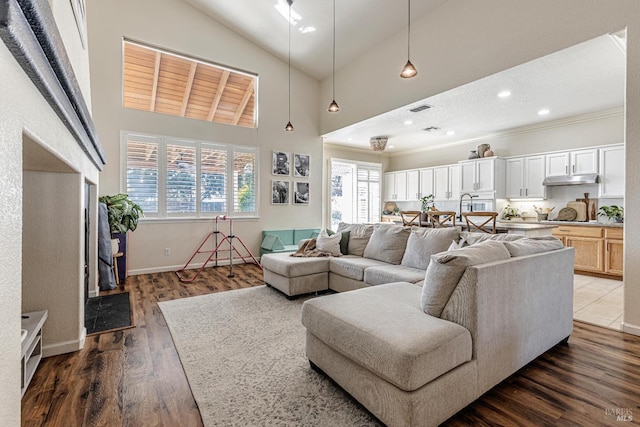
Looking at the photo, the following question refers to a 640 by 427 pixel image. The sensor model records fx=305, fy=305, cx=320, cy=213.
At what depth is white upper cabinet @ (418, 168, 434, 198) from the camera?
317 inches

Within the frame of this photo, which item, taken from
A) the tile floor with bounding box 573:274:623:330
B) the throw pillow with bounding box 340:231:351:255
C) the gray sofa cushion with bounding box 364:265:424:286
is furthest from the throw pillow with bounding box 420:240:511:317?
the throw pillow with bounding box 340:231:351:255

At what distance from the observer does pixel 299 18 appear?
506 cm

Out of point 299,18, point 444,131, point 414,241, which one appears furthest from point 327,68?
point 414,241

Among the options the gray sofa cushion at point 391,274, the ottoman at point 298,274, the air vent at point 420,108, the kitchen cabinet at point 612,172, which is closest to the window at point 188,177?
the ottoman at point 298,274

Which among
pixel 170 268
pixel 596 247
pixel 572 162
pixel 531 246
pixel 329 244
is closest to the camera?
pixel 531 246

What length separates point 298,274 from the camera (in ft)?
12.1

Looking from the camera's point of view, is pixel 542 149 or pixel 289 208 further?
pixel 289 208

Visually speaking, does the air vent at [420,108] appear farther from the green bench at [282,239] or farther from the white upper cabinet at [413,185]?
the white upper cabinet at [413,185]

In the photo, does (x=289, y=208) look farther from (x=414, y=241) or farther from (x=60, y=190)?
(x=60, y=190)

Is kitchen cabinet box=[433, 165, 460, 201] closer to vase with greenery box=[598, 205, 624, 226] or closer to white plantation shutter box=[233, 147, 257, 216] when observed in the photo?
vase with greenery box=[598, 205, 624, 226]

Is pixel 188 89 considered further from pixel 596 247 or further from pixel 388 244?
pixel 596 247

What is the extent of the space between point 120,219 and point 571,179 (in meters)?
7.58

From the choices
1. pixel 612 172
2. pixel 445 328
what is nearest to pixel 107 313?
pixel 445 328

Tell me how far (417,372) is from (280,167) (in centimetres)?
555
